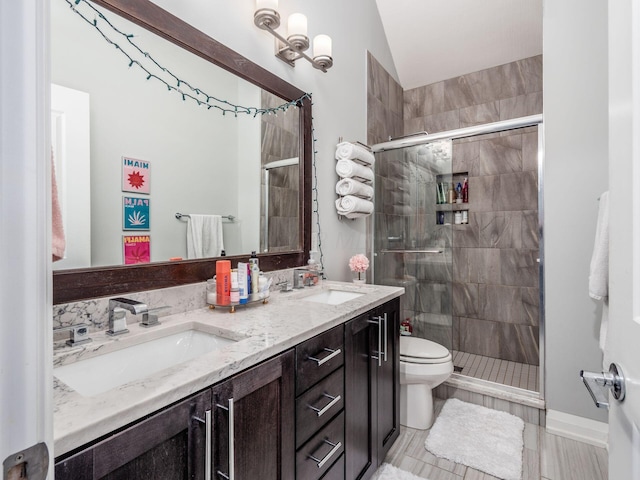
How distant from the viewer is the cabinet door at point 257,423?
2.49 ft

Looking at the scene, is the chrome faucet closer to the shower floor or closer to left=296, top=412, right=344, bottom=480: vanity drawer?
left=296, top=412, right=344, bottom=480: vanity drawer

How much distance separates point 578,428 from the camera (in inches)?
73.0

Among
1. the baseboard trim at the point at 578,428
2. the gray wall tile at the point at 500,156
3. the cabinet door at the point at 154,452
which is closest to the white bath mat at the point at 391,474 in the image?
the baseboard trim at the point at 578,428

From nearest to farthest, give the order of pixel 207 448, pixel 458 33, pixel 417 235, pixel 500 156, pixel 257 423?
pixel 207 448, pixel 257 423, pixel 417 235, pixel 458 33, pixel 500 156

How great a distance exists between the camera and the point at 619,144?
0.56 metres

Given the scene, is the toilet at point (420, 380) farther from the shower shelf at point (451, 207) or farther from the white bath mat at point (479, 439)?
the shower shelf at point (451, 207)

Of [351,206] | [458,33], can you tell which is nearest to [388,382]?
[351,206]

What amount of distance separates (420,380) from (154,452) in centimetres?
166

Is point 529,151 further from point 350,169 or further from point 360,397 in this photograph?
point 360,397

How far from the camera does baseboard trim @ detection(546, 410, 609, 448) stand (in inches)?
70.6

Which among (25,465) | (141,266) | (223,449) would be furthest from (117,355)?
(25,465)

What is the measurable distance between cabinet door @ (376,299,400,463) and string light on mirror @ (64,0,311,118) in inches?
46.1

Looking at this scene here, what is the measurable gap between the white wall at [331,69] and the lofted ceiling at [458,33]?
0.78 ft

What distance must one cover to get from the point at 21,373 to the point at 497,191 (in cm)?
327
